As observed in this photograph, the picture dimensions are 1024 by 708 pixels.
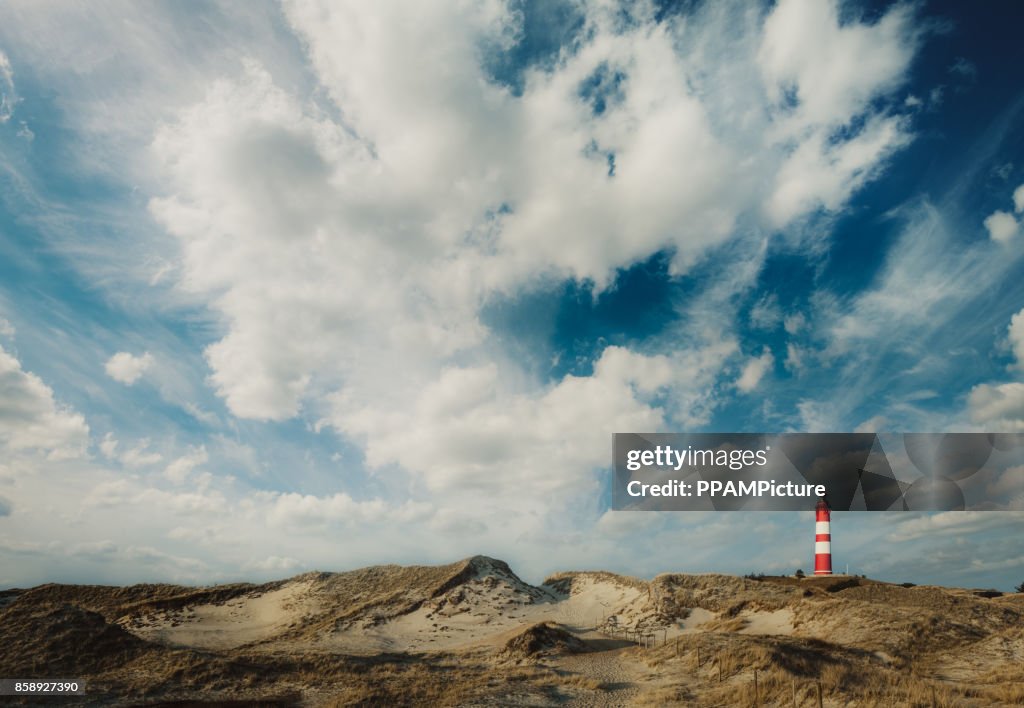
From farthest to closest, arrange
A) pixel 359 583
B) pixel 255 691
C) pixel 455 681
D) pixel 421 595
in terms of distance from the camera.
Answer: pixel 359 583 < pixel 421 595 < pixel 455 681 < pixel 255 691

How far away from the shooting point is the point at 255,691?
23.8m

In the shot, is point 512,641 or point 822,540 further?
point 822,540

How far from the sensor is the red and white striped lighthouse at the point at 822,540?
62406mm

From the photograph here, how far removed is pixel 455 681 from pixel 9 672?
19891 millimetres

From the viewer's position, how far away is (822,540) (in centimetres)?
6347

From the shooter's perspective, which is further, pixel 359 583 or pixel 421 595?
pixel 359 583

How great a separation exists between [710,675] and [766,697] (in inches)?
178

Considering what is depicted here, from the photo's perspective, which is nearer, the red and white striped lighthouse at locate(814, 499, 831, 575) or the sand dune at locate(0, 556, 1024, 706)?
the sand dune at locate(0, 556, 1024, 706)

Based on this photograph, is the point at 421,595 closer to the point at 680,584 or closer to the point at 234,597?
the point at 234,597

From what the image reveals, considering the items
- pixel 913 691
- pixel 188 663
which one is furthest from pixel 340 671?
pixel 913 691

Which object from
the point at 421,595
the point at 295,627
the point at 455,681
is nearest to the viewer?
the point at 455,681

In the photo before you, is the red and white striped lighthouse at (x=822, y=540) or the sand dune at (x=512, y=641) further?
the red and white striped lighthouse at (x=822, y=540)

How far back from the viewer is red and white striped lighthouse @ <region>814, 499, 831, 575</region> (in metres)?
62.4

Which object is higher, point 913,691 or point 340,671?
point 913,691
